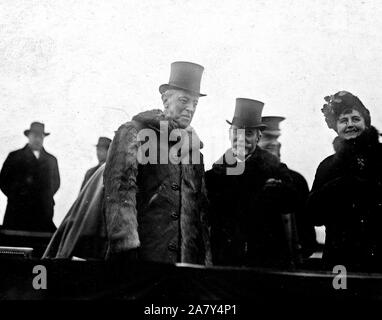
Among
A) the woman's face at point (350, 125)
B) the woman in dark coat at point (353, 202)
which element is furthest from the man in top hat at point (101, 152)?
the woman's face at point (350, 125)

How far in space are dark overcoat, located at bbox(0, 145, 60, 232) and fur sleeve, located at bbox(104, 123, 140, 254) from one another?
0.90 meters

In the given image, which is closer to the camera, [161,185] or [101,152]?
[161,185]

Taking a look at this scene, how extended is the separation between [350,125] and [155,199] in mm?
1384

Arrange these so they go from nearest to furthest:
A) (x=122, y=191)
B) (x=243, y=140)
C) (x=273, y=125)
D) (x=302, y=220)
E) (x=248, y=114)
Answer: (x=122, y=191)
(x=302, y=220)
(x=243, y=140)
(x=248, y=114)
(x=273, y=125)

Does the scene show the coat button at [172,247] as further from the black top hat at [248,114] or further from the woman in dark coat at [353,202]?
the black top hat at [248,114]

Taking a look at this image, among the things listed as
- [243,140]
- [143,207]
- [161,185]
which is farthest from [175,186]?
[243,140]

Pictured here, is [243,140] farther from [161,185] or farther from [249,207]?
[161,185]

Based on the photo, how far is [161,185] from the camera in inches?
128

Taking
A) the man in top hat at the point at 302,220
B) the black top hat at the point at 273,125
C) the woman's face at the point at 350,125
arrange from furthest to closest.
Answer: the black top hat at the point at 273,125 < the man in top hat at the point at 302,220 < the woman's face at the point at 350,125

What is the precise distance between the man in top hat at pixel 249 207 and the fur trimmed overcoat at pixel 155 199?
0.12 meters

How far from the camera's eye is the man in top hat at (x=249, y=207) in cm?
336

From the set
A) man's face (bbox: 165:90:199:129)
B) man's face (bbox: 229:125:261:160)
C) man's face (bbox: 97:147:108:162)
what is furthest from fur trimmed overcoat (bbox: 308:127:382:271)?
man's face (bbox: 97:147:108:162)

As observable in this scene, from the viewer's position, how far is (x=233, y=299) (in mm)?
2494
